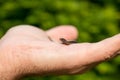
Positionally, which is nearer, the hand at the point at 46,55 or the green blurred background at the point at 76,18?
the hand at the point at 46,55

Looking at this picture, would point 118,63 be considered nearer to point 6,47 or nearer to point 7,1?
point 7,1

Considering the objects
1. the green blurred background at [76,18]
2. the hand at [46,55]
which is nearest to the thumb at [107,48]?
the hand at [46,55]

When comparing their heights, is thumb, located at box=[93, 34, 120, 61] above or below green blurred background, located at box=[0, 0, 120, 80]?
above

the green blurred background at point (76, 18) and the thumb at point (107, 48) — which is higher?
the thumb at point (107, 48)

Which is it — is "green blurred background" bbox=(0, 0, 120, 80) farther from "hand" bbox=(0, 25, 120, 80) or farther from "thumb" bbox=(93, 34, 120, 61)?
"thumb" bbox=(93, 34, 120, 61)

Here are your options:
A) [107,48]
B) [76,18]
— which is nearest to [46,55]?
[107,48]

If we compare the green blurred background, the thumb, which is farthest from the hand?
the green blurred background

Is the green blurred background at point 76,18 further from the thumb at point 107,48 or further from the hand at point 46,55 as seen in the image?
the thumb at point 107,48

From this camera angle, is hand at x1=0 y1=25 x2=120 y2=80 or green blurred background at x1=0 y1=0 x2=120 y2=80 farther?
green blurred background at x1=0 y1=0 x2=120 y2=80
